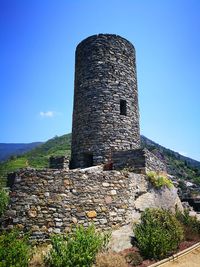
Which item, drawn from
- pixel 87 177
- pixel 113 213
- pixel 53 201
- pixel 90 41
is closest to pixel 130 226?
pixel 113 213

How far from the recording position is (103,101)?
15594 mm

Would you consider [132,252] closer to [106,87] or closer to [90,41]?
[106,87]

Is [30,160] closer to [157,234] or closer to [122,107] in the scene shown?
[122,107]

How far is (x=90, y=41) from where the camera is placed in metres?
16.8

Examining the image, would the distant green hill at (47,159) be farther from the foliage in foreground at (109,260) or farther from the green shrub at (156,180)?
the foliage in foreground at (109,260)

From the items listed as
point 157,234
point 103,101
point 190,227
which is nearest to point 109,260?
point 157,234

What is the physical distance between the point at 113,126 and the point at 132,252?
313 inches

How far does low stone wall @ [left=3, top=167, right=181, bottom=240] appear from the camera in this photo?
9086 millimetres

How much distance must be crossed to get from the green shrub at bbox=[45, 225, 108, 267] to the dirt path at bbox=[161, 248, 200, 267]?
2.11 m

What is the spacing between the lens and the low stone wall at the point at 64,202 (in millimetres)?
9086

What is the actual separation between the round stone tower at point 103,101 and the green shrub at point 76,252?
735cm

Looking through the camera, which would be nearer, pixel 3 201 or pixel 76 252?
pixel 76 252

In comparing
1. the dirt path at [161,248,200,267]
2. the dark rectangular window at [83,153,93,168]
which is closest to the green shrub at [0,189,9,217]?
the dirt path at [161,248,200,267]

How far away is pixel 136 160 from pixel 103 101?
3.98 metres
